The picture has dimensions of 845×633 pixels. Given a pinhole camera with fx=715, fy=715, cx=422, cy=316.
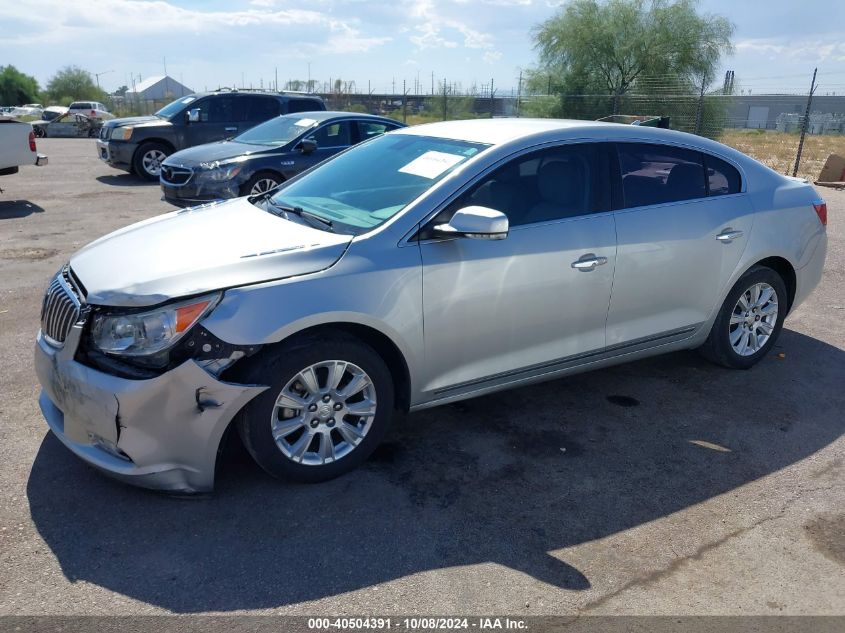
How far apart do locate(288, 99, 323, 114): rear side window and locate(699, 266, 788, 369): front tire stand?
37.4 feet

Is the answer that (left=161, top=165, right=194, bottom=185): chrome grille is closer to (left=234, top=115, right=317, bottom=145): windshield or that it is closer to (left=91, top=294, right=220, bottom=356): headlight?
(left=234, top=115, right=317, bottom=145): windshield

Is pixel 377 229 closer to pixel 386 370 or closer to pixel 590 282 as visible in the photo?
pixel 386 370

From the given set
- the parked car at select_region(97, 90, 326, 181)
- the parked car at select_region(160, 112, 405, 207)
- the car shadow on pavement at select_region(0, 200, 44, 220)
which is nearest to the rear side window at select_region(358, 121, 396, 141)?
the parked car at select_region(160, 112, 405, 207)

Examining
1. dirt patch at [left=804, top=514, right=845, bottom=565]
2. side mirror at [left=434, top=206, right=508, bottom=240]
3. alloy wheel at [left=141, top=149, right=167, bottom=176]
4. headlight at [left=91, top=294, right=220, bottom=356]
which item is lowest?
dirt patch at [left=804, top=514, right=845, bottom=565]

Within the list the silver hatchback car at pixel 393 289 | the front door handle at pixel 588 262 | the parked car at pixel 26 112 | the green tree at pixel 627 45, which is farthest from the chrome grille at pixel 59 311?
the parked car at pixel 26 112

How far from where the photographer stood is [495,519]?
3336 mm

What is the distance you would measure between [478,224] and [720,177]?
223 cm

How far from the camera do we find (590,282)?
162 inches

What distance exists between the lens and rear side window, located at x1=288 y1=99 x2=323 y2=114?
14.6 meters

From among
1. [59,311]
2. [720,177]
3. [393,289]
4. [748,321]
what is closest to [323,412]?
[393,289]

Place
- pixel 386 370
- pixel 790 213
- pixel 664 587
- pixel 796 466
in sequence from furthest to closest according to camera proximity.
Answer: pixel 790 213 < pixel 796 466 < pixel 386 370 < pixel 664 587

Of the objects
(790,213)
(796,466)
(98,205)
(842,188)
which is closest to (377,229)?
(796,466)

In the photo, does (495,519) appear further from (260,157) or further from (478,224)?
(260,157)

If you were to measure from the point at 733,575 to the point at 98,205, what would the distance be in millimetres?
11100
